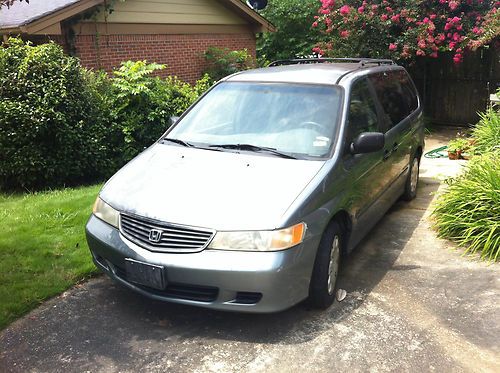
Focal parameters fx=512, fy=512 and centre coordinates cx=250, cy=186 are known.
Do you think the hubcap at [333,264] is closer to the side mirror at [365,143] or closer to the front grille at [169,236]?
the side mirror at [365,143]

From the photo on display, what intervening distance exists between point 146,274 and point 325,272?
1.24 m

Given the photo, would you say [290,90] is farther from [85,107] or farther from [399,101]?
[85,107]

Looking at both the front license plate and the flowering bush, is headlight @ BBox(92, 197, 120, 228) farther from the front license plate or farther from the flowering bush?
the flowering bush

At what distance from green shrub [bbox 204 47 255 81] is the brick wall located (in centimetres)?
21

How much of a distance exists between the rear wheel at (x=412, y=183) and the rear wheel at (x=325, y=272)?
9.43 feet

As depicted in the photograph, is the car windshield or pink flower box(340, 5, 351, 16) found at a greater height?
pink flower box(340, 5, 351, 16)

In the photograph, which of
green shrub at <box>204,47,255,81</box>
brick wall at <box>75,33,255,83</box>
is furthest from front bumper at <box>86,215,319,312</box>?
green shrub at <box>204,47,255,81</box>

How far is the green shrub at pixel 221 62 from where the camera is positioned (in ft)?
41.5

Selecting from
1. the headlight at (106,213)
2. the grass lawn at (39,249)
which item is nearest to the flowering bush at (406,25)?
the grass lawn at (39,249)

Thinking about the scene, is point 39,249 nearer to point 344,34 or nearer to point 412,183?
point 412,183

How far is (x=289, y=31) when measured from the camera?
16.9 metres

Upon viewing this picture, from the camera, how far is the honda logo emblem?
3.37 meters

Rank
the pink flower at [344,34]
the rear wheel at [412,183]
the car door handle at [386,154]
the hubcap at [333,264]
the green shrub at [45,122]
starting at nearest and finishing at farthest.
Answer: the hubcap at [333,264] → the car door handle at [386,154] → the rear wheel at [412,183] → the green shrub at [45,122] → the pink flower at [344,34]

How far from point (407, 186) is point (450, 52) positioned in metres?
7.11
